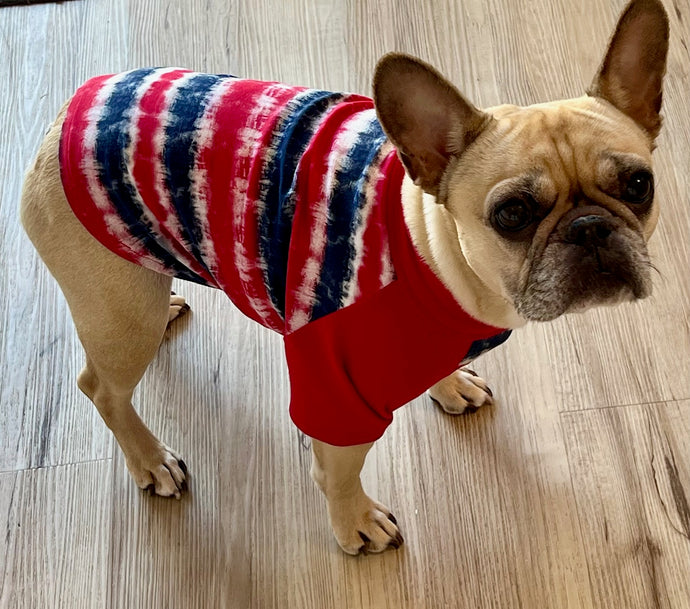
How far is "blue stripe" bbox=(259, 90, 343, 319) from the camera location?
1.47m

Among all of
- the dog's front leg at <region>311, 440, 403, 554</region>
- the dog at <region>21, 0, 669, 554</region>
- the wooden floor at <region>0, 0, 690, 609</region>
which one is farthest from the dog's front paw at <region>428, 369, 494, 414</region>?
the dog at <region>21, 0, 669, 554</region>

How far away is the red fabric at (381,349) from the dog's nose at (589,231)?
231 millimetres

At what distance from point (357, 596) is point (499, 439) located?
0.51 metres

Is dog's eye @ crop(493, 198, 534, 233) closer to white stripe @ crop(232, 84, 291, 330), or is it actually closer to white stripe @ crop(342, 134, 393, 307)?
white stripe @ crop(342, 134, 393, 307)

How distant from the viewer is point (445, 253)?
1414 mm

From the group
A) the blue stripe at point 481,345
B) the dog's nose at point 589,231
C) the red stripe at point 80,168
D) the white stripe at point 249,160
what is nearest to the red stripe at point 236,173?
the white stripe at point 249,160

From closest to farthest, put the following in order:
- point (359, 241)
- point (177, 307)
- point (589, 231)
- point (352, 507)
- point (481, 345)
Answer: point (589, 231) → point (359, 241) → point (481, 345) → point (352, 507) → point (177, 307)

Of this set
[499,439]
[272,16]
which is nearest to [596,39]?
[272,16]

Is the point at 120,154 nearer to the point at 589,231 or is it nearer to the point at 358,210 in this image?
the point at 358,210

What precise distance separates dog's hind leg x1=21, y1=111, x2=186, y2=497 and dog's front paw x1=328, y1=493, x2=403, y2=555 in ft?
1.82

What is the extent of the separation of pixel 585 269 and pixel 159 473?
1184mm

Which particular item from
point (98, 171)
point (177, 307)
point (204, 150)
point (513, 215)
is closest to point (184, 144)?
point (204, 150)

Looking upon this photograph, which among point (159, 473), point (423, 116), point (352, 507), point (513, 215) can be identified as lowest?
point (159, 473)

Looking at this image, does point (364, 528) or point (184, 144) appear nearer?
point (184, 144)
